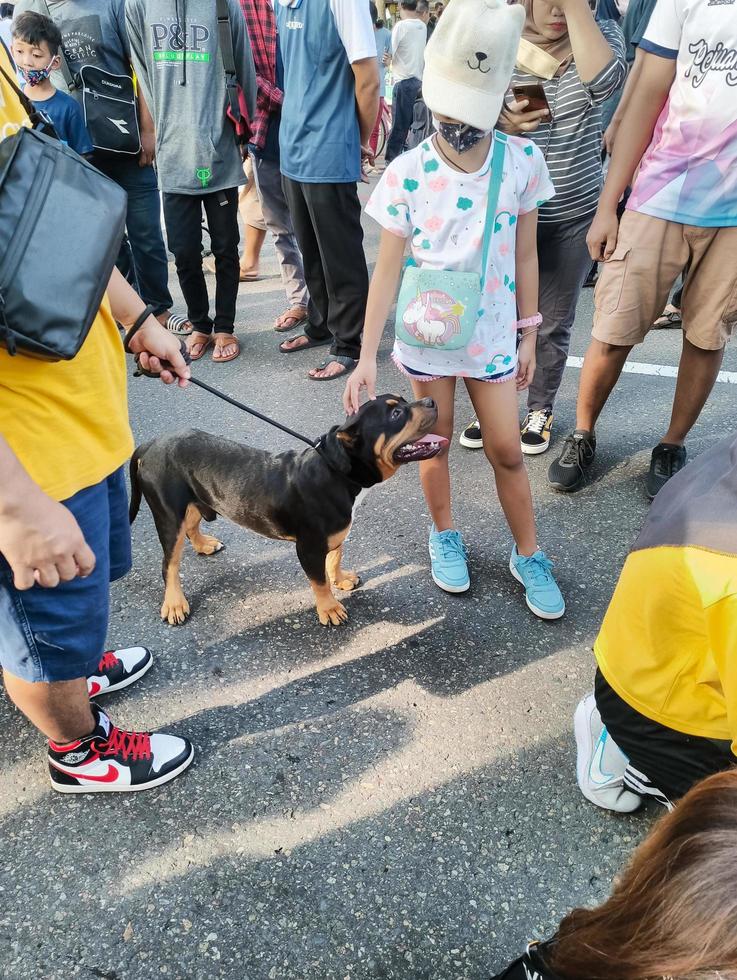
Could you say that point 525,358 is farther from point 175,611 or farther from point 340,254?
point 340,254

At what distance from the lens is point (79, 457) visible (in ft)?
4.85

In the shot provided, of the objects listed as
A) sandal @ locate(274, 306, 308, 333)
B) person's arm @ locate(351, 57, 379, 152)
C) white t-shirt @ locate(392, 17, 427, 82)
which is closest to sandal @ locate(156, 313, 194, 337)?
sandal @ locate(274, 306, 308, 333)

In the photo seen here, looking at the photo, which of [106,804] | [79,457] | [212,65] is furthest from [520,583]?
[212,65]

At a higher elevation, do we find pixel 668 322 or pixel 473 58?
pixel 473 58

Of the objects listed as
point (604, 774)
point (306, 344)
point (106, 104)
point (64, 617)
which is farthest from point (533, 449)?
point (106, 104)

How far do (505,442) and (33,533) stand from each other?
1680mm

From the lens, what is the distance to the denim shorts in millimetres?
1486

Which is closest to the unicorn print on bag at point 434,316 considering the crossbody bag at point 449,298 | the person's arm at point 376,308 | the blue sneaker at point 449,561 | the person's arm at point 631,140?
the crossbody bag at point 449,298

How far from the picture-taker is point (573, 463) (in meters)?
3.35

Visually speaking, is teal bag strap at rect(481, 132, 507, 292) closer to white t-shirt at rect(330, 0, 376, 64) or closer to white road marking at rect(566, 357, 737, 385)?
white t-shirt at rect(330, 0, 376, 64)

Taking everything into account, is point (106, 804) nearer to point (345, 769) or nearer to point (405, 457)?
point (345, 769)

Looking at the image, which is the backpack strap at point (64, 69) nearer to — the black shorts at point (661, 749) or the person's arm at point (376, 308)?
the person's arm at point (376, 308)

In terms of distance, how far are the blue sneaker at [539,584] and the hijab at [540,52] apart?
1.98m

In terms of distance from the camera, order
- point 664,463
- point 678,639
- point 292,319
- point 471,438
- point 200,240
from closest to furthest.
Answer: point 678,639, point 664,463, point 471,438, point 200,240, point 292,319
